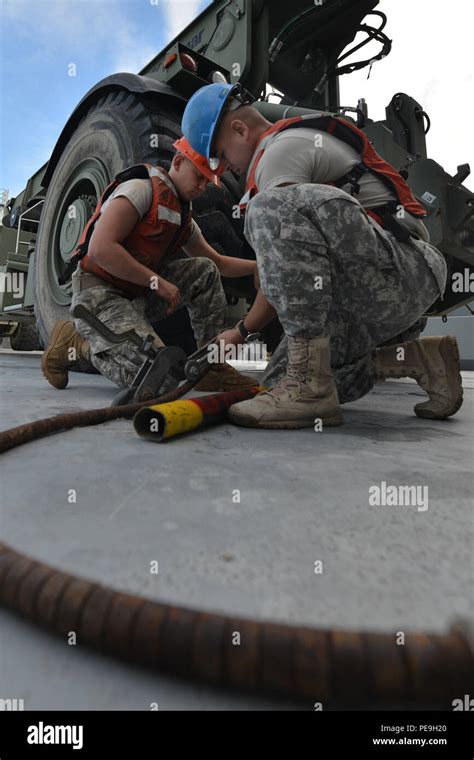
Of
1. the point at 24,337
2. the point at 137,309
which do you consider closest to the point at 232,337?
the point at 137,309

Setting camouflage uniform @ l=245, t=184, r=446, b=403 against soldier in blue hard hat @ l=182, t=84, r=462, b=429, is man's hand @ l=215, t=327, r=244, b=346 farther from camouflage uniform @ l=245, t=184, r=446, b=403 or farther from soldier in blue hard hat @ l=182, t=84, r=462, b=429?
camouflage uniform @ l=245, t=184, r=446, b=403

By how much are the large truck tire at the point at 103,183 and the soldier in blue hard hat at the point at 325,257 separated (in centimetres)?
65

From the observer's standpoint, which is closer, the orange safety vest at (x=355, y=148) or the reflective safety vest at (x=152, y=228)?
the orange safety vest at (x=355, y=148)

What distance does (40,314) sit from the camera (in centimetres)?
260

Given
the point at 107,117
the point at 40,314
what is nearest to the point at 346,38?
the point at 107,117

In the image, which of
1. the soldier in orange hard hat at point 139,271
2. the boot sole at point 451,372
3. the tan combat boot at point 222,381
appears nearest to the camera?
the boot sole at point 451,372

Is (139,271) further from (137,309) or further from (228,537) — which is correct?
(228,537)

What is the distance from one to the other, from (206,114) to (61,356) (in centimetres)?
101

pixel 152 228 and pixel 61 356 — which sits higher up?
pixel 152 228

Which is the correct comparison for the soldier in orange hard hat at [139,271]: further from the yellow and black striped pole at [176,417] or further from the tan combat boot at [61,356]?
the yellow and black striped pole at [176,417]

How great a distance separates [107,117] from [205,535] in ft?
7.28

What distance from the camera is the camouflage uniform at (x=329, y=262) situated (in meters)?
1.08

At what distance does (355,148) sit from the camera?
1181mm

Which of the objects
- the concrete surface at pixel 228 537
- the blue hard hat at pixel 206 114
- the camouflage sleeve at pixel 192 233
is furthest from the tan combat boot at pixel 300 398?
the camouflage sleeve at pixel 192 233
